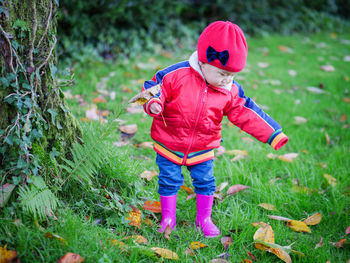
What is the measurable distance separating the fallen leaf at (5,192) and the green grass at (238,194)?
53 millimetres

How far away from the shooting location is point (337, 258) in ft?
6.73

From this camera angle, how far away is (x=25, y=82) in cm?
176

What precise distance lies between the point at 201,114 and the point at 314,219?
1.18 meters

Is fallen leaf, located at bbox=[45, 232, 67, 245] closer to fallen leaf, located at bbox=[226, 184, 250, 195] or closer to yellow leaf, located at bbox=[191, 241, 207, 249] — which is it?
yellow leaf, located at bbox=[191, 241, 207, 249]

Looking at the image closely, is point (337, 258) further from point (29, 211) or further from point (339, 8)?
point (339, 8)

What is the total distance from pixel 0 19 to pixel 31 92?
39 centimetres

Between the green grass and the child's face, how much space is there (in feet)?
0.95

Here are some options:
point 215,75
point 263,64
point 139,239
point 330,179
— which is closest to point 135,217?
point 139,239

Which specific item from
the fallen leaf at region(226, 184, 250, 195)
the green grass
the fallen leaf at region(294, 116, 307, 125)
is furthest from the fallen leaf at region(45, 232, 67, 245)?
the fallen leaf at region(294, 116, 307, 125)

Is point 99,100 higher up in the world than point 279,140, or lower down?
lower down

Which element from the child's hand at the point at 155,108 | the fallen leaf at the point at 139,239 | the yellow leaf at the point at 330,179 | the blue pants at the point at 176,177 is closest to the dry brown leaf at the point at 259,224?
the blue pants at the point at 176,177

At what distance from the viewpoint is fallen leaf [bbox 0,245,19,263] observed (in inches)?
58.4

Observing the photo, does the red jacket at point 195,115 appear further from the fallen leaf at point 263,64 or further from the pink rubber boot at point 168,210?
the fallen leaf at point 263,64

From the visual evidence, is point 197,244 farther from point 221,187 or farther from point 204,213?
point 221,187
